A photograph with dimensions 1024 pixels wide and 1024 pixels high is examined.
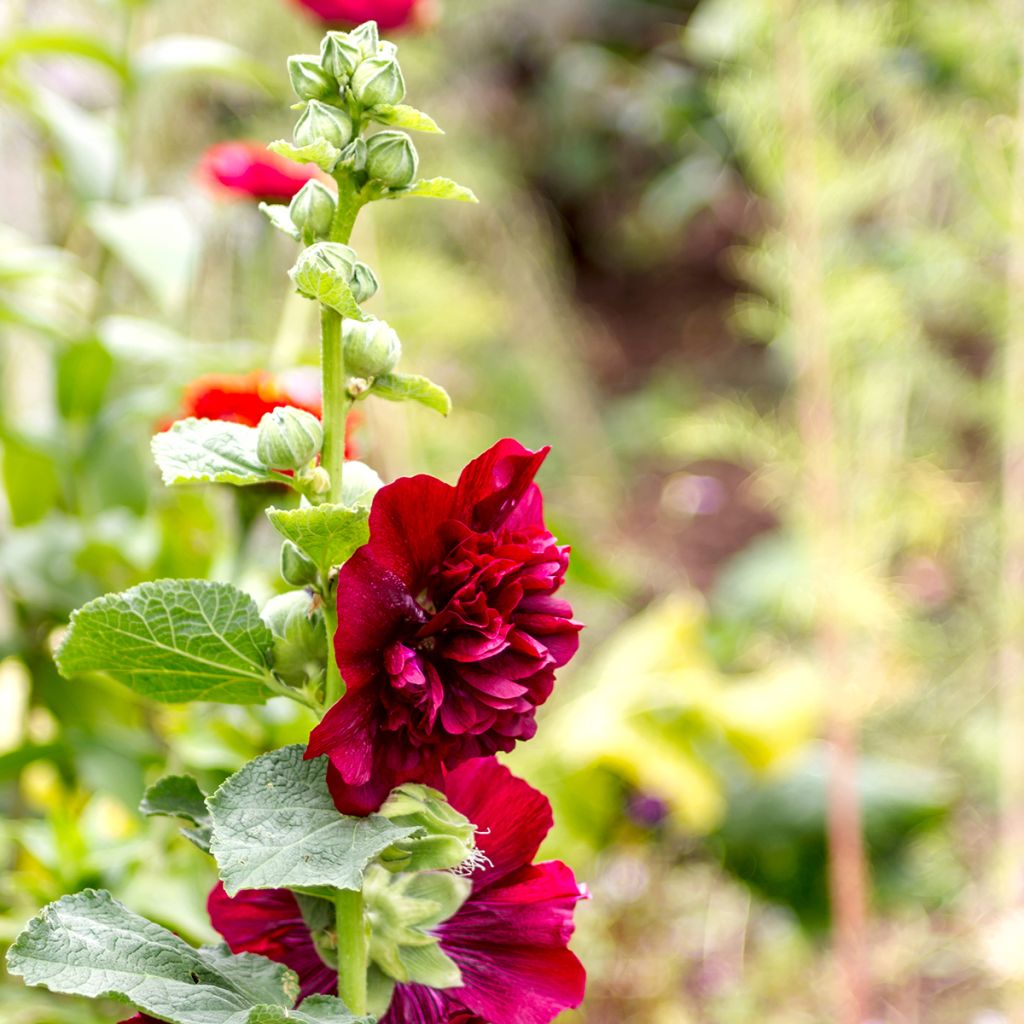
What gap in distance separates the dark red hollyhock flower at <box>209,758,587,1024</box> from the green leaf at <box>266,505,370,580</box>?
0.22 feet

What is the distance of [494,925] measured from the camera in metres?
0.28

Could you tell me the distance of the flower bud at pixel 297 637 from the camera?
0.84 ft

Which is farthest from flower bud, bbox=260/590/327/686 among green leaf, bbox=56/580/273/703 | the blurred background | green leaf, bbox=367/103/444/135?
the blurred background

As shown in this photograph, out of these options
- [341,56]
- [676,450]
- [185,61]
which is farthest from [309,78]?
[676,450]

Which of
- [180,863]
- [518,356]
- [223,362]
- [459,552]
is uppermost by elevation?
[459,552]

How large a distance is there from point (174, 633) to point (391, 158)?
0.11m

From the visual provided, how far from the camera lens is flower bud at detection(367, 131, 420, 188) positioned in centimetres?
24

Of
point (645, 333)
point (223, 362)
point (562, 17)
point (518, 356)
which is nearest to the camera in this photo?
point (223, 362)

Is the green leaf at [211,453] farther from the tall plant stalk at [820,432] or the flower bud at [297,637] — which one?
the tall plant stalk at [820,432]

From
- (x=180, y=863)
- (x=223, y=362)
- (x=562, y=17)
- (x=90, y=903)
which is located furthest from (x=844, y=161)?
(x=562, y=17)

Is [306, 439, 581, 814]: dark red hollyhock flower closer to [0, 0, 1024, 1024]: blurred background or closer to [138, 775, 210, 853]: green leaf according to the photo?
[138, 775, 210, 853]: green leaf

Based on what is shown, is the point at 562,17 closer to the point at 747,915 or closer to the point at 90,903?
the point at 747,915

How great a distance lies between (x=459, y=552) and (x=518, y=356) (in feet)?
6.59

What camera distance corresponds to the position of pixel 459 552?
9.6 inches
